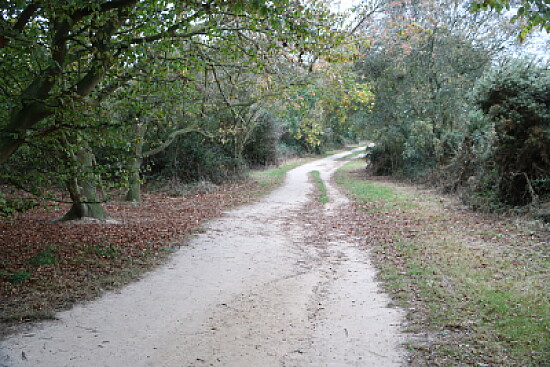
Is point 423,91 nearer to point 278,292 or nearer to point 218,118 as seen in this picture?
point 218,118

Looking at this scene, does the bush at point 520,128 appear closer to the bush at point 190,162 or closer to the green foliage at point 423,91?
the green foliage at point 423,91

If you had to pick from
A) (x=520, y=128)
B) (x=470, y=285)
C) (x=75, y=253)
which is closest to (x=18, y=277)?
(x=75, y=253)

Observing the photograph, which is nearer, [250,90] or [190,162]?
[250,90]

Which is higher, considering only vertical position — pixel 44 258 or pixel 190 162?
pixel 190 162

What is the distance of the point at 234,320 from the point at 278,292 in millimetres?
1306

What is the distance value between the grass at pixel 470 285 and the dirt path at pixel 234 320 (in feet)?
1.43

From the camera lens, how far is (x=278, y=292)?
679cm

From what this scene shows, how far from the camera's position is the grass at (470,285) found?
4562 millimetres

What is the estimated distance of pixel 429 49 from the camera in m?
21.2

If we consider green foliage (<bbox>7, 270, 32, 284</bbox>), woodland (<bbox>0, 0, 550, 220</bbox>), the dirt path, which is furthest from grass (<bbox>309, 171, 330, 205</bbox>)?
green foliage (<bbox>7, 270, 32, 284</bbox>)

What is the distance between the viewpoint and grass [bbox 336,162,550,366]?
4.56 meters

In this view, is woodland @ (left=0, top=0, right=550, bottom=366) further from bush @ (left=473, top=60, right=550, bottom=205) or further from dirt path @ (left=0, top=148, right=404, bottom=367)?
dirt path @ (left=0, top=148, right=404, bottom=367)

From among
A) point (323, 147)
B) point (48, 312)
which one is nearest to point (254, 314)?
point (48, 312)

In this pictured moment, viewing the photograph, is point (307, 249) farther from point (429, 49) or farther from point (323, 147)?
point (323, 147)
